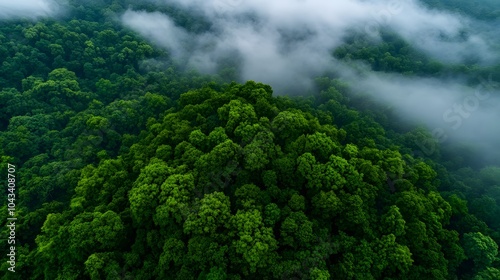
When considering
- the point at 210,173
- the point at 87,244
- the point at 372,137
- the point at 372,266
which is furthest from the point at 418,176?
the point at 87,244

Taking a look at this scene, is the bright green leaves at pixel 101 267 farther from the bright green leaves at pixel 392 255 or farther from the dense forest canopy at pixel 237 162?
the bright green leaves at pixel 392 255

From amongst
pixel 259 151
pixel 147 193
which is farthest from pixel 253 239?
pixel 147 193

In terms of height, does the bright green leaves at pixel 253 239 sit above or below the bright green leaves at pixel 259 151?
below

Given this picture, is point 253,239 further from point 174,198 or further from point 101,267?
point 101,267

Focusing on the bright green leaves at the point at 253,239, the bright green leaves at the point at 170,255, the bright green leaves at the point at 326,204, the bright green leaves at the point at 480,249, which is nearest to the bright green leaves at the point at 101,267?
the bright green leaves at the point at 170,255

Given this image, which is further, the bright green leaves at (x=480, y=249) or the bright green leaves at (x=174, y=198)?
the bright green leaves at (x=480, y=249)

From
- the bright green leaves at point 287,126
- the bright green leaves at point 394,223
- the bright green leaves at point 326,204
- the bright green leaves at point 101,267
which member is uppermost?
the bright green leaves at point 287,126
